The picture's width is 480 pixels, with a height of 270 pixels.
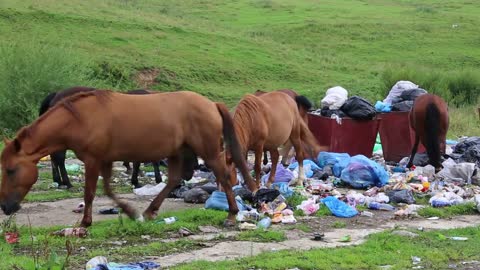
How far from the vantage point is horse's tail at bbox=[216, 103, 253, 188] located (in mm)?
8617

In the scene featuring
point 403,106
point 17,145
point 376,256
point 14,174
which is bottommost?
point 403,106

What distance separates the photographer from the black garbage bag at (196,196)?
10008 millimetres

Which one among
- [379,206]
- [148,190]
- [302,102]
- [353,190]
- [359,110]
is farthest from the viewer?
[359,110]

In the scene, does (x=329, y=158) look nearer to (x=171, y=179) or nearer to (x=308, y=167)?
(x=308, y=167)

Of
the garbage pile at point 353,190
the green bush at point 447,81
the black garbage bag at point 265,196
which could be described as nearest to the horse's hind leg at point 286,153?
the garbage pile at point 353,190

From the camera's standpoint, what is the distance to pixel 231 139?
8.66m

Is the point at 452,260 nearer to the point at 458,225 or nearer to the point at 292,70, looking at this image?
the point at 458,225

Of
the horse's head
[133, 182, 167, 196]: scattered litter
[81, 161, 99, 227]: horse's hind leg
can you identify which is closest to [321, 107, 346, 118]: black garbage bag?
[133, 182, 167, 196]: scattered litter

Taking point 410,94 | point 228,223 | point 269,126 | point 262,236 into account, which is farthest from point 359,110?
point 262,236

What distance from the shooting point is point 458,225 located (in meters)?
9.10

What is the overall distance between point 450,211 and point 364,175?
1.95m

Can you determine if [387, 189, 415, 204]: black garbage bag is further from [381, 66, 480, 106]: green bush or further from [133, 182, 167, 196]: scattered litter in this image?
[381, 66, 480, 106]: green bush

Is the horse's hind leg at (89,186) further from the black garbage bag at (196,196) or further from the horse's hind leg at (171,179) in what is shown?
the black garbage bag at (196,196)

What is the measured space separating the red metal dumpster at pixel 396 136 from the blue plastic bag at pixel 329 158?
2.03 metres
